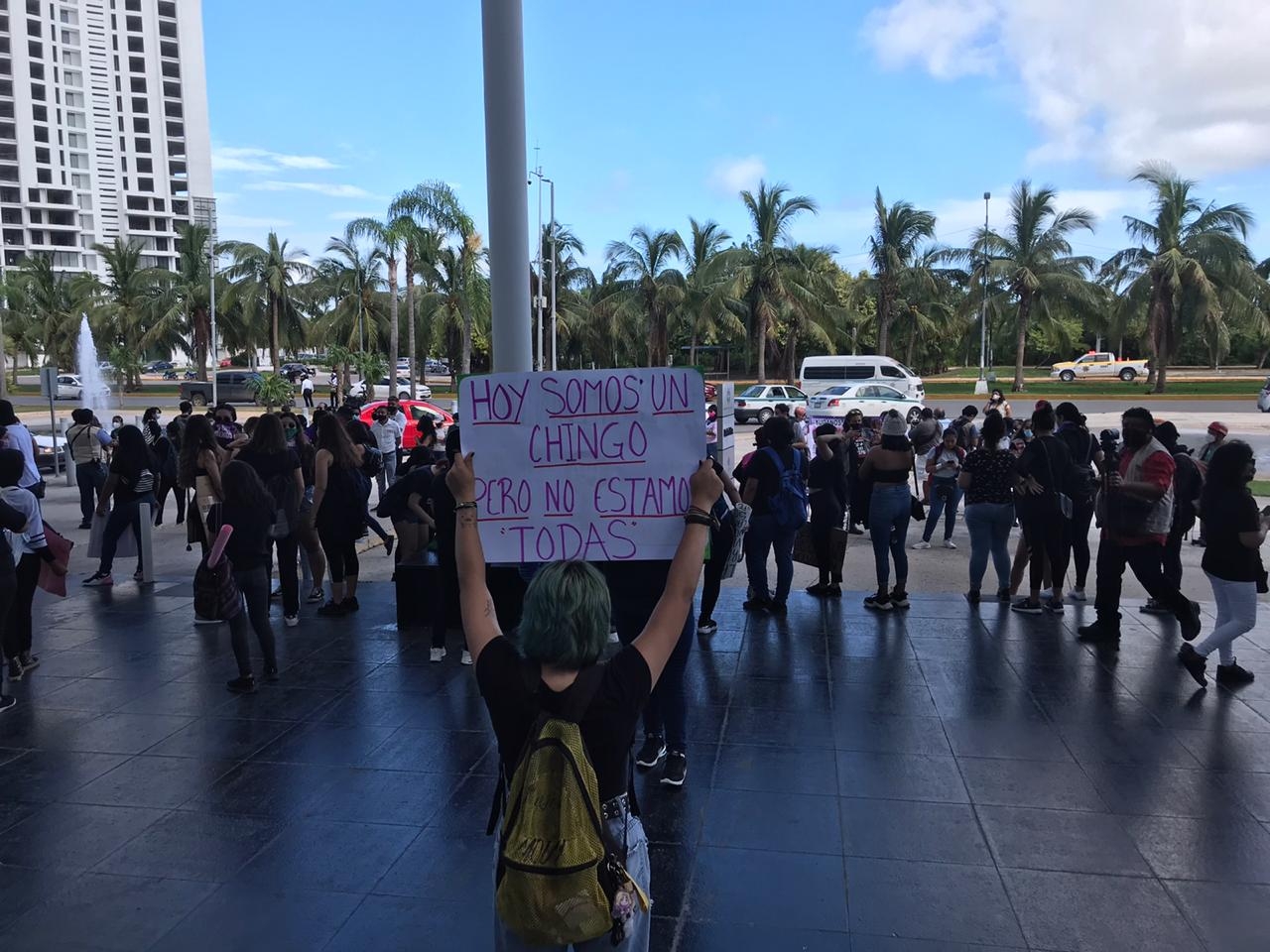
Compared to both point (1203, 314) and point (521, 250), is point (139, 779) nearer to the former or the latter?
point (521, 250)

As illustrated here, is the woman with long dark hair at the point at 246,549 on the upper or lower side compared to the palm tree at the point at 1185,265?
lower

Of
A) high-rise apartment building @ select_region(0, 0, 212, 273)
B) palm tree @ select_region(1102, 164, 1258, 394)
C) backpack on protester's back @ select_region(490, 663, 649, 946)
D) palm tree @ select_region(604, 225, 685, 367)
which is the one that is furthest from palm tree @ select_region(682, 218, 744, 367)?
high-rise apartment building @ select_region(0, 0, 212, 273)

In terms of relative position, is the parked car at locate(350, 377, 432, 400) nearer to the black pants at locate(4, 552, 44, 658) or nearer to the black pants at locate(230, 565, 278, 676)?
the black pants at locate(4, 552, 44, 658)

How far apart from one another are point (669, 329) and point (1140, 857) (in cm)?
4266

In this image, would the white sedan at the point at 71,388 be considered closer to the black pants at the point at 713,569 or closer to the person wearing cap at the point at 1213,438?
the black pants at the point at 713,569

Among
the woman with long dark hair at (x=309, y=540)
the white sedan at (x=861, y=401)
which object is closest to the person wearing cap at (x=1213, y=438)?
the woman with long dark hair at (x=309, y=540)

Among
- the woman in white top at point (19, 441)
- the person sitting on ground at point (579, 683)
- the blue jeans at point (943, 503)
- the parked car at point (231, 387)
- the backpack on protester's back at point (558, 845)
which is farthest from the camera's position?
the parked car at point (231, 387)

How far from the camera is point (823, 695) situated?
20.9 feet

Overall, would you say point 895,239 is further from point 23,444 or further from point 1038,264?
point 23,444

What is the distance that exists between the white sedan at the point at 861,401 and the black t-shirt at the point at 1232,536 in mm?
24457

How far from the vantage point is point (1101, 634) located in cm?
752

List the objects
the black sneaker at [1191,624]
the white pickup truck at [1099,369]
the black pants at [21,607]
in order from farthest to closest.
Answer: the white pickup truck at [1099,369] → the black sneaker at [1191,624] → the black pants at [21,607]

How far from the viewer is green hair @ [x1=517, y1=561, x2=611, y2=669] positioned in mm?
2324

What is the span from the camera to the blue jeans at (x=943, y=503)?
11.7m
